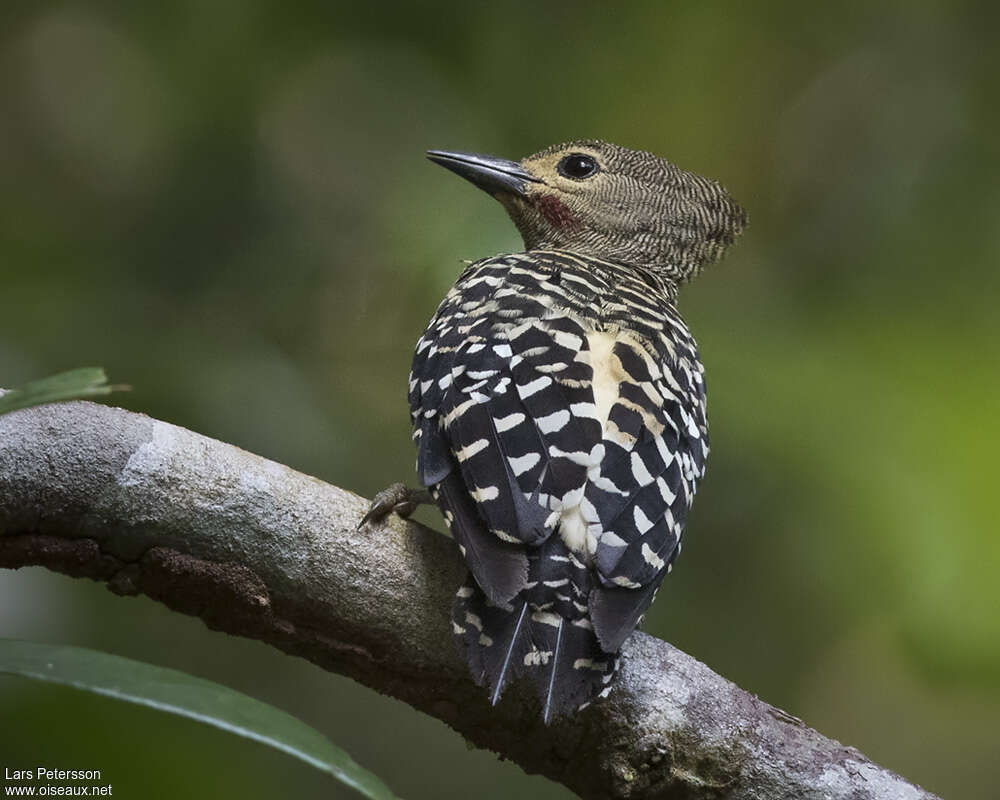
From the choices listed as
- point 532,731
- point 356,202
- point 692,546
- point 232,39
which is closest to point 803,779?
point 532,731

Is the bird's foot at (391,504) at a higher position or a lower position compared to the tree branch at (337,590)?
→ higher

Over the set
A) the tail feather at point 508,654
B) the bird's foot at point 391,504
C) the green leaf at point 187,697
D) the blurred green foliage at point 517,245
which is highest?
the blurred green foliage at point 517,245

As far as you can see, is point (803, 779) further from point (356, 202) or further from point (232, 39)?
point (232, 39)

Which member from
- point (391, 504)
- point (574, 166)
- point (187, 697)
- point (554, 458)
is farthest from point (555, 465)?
point (574, 166)

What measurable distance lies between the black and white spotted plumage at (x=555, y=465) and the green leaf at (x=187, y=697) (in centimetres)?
79

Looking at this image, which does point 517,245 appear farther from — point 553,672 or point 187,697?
point 187,697

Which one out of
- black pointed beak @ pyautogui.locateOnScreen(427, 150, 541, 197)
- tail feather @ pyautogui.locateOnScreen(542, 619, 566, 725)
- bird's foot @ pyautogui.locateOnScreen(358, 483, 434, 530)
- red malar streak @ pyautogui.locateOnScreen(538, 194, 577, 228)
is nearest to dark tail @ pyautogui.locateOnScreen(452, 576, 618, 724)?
tail feather @ pyautogui.locateOnScreen(542, 619, 566, 725)

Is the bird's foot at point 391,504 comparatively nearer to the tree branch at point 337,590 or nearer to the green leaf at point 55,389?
the tree branch at point 337,590

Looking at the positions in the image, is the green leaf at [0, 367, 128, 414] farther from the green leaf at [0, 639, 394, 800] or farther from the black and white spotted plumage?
the black and white spotted plumage

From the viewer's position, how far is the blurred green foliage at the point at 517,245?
11.5ft

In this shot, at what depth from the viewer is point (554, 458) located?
7.19 ft

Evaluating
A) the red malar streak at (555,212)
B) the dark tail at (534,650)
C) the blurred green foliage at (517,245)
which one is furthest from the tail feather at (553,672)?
the red malar streak at (555,212)

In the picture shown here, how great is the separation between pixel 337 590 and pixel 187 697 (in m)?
0.95

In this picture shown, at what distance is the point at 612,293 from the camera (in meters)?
2.96
